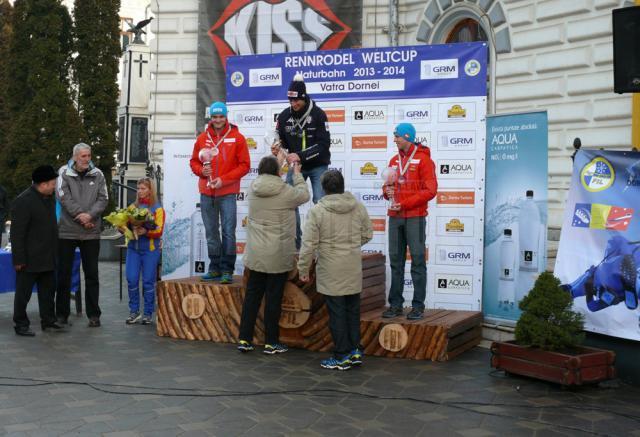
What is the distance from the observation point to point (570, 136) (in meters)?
13.3

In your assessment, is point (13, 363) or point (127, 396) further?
point (13, 363)

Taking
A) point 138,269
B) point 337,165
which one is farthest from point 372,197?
point 138,269

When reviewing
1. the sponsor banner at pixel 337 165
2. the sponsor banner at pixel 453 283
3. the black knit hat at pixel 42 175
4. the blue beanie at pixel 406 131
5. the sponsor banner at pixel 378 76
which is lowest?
the sponsor banner at pixel 453 283

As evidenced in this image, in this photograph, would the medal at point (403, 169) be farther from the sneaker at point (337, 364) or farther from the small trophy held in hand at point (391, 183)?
the sneaker at point (337, 364)

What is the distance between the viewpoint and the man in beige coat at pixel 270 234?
830 cm

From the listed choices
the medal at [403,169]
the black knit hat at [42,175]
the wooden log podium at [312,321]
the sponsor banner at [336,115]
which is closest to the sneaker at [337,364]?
the wooden log podium at [312,321]

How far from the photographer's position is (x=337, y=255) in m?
7.84

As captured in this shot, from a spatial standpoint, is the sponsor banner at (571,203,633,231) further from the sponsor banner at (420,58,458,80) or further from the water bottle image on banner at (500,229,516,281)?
the sponsor banner at (420,58,458,80)

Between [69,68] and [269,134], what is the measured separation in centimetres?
2147

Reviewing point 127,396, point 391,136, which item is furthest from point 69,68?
point 127,396

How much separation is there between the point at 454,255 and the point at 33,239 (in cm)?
466

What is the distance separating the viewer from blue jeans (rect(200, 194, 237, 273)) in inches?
376

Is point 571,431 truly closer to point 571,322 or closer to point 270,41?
point 571,322

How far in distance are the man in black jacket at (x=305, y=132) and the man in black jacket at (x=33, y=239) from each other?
2620 millimetres
